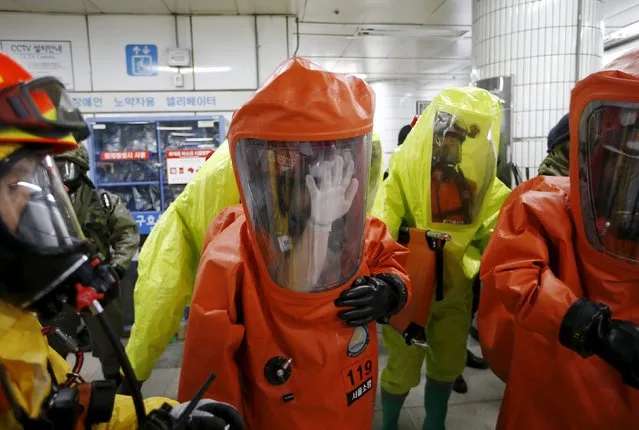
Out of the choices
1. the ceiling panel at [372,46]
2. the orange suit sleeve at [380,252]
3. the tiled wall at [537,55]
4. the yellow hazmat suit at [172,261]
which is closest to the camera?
the orange suit sleeve at [380,252]

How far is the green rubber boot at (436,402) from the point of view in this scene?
1982 millimetres

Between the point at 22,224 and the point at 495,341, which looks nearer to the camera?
the point at 22,224

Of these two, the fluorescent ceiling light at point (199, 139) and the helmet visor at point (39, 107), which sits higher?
the fluorescent ceiling light at point (199, 139)

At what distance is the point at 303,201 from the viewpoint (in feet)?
3.51

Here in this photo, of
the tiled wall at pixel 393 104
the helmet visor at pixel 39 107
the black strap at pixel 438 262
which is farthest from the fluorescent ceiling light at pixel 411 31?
the helmet visor at pixel 39 107

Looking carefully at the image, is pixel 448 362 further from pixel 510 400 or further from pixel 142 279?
pixel 142 279

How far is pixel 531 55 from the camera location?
3.06m

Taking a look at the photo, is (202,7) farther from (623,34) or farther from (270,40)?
(623,34)

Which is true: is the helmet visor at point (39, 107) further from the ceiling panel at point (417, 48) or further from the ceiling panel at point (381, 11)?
the ceiling panel at point (417, 48)

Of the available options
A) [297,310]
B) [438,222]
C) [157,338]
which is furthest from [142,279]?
[438,222]

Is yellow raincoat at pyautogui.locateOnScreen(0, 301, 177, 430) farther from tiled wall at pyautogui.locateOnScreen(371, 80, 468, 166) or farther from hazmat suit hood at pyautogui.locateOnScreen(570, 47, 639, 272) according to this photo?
tiled wall at pyautogui.locateOnScreen(371, 80, 468, 166)

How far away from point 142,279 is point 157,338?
0.23m

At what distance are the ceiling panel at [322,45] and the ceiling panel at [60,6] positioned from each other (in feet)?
8.24

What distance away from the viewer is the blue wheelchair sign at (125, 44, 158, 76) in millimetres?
4125
